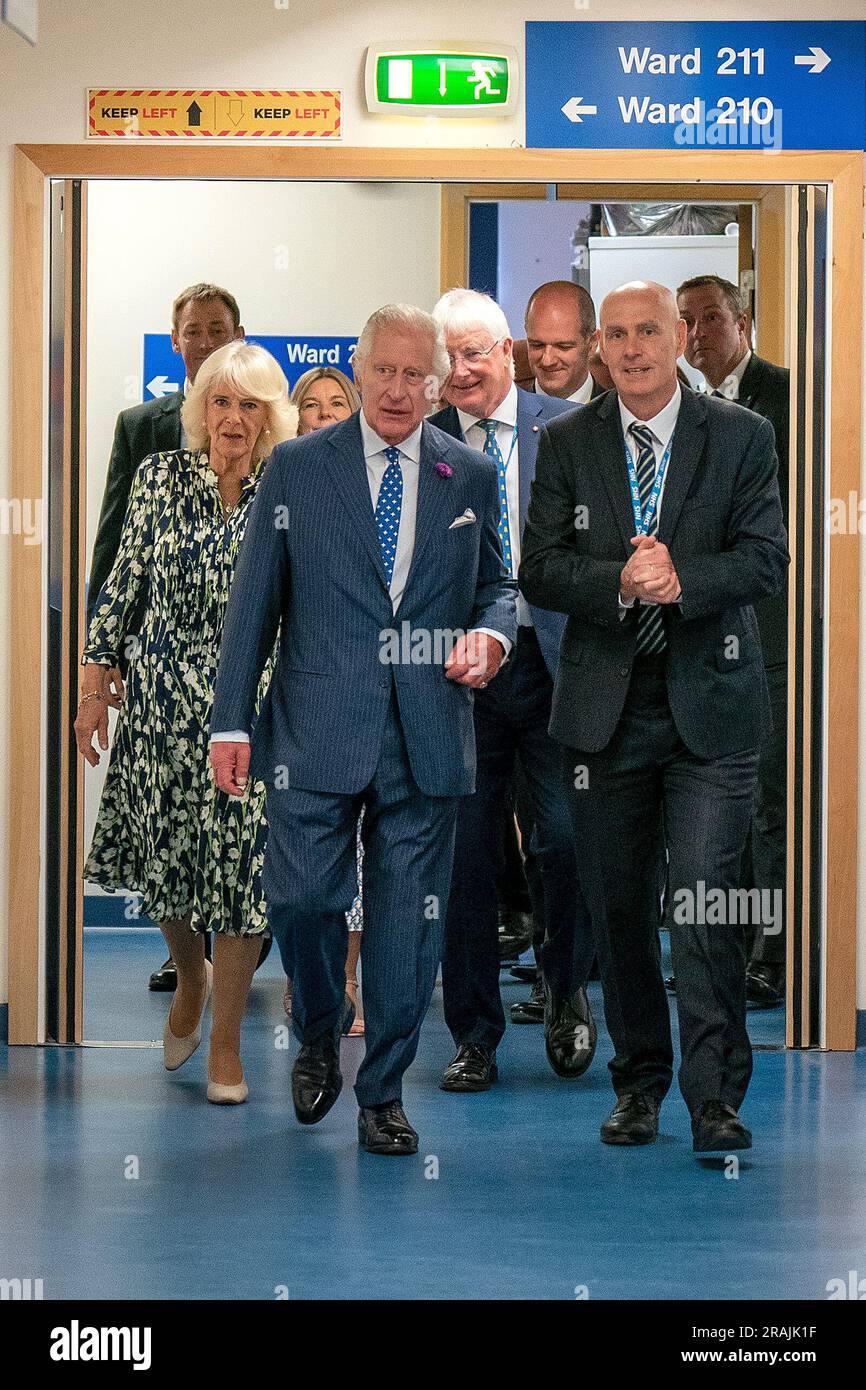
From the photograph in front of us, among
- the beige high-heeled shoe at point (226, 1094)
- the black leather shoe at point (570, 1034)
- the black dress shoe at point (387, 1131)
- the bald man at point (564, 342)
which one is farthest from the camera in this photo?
the bald man at point (564, 342)

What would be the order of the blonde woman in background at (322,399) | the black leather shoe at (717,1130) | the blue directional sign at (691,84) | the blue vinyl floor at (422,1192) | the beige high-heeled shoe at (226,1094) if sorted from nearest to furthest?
the blue vinyl floor at (422,1192) → the black leather shoe at (717,1130) → the beige high-heeled shoe at (226,1094) → the blue directional sign at (691,84) → the blonde woman in background at (322,399)

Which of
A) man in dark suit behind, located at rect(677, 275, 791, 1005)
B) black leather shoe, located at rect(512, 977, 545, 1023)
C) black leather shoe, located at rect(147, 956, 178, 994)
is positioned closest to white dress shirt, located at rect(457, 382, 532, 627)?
man in dark suit behind, located at rect(677, 275, 791, 1005)

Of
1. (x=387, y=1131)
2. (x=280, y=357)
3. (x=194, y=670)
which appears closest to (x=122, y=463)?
(x=280, y=357)

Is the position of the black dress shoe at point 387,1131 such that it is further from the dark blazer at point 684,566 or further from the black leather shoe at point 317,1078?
the dark blazer at point 684,566

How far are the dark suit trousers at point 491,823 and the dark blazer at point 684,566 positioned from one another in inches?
21.0

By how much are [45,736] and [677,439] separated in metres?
2.06

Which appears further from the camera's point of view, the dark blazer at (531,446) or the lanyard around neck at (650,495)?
the dark blazer at (531,446)

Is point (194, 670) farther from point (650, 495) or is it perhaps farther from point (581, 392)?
point (581, 392)

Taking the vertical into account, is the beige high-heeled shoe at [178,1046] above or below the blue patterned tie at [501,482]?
below

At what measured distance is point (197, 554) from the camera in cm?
461

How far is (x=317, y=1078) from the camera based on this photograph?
414 cm

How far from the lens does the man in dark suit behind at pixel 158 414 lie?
5.27 meters

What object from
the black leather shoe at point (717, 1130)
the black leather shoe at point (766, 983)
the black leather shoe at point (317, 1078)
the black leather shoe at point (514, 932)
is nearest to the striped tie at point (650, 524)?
the black leather shoe at point (717, 1130)

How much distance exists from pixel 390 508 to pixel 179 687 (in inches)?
31.4
